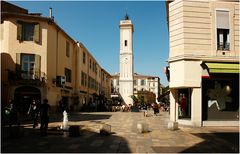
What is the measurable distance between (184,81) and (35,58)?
16.4 meters

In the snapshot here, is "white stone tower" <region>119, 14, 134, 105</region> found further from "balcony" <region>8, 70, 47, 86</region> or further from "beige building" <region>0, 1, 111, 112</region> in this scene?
"balcony" <region>8, 70, 47, 86</region>

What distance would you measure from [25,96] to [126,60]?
168 feet

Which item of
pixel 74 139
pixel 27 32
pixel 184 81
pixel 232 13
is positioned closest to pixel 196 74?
pixel 184 81

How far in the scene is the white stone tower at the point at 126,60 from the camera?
7831 centimetres

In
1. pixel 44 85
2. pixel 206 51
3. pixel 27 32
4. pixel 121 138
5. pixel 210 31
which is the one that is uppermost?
pixel 27 32

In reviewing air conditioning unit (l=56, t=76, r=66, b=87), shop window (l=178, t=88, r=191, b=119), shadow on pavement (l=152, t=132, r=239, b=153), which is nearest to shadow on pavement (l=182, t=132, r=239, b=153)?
shadow on pavement (l=152, t=132, r=239, b=153)

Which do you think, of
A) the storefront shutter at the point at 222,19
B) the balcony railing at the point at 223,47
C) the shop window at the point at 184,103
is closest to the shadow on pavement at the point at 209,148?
the shop window at the point at 184,103

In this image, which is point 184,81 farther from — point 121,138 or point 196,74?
point 121,138

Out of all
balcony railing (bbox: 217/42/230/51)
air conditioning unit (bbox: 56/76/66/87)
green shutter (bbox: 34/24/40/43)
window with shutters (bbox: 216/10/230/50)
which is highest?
green shutter (bbox: 34/24/40/43)

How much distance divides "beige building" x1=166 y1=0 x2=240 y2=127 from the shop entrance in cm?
1554

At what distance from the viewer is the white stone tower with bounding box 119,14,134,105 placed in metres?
78.3

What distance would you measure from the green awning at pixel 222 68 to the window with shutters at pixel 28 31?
17.8 metres

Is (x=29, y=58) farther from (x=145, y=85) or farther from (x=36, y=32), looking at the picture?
(x=145, y=85)

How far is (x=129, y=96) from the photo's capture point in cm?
7819
